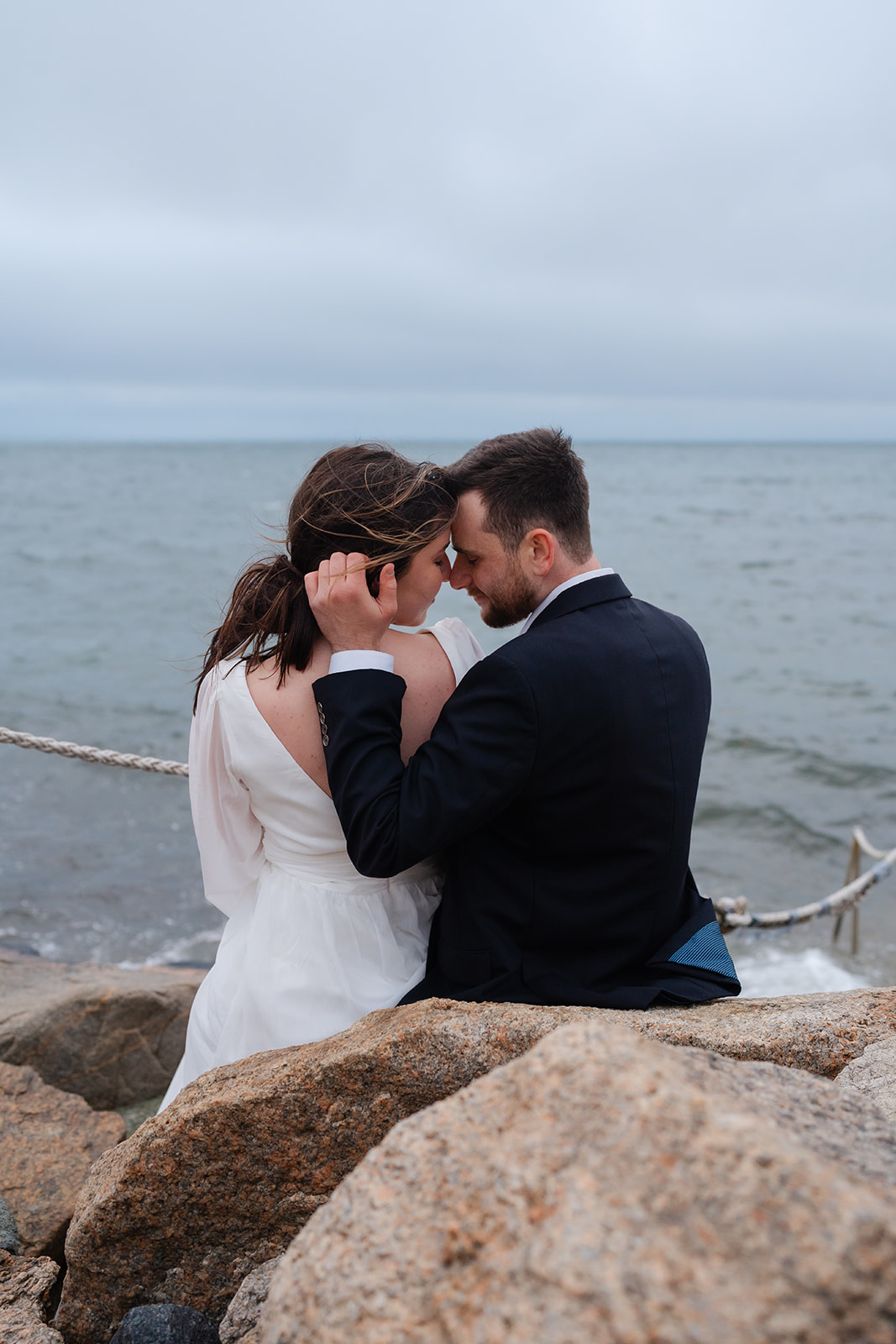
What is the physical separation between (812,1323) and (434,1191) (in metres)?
Answer: 0.50

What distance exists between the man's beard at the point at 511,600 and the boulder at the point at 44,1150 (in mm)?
2196

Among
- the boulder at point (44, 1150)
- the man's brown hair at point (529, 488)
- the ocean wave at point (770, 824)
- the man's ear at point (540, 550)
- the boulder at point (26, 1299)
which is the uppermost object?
the man's brown hair at point (529, 488)

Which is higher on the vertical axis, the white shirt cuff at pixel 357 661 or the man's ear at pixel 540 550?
the man's ear at pixel 540 550

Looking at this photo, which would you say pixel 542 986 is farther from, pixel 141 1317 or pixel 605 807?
pixel 141 1317

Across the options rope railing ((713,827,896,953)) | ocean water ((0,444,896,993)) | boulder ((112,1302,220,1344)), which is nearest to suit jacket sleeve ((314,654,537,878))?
boulder ((112,1302,220,1344))

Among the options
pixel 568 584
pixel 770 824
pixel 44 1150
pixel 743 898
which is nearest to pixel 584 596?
pixel 568 584

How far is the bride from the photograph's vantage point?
2586mm

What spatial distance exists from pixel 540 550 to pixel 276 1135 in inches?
61.8

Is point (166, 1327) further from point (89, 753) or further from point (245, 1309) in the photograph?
point (89, 753)

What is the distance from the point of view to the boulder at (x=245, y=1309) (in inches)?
78.7

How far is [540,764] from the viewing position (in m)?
2.31

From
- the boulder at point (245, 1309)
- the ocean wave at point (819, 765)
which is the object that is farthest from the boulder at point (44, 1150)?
the ocean wave at point (819, 765)

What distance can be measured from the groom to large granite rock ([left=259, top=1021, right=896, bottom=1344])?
0.92 metres

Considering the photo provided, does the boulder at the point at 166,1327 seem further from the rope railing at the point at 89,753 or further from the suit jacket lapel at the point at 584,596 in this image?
the rope railing at the point at 89,753
